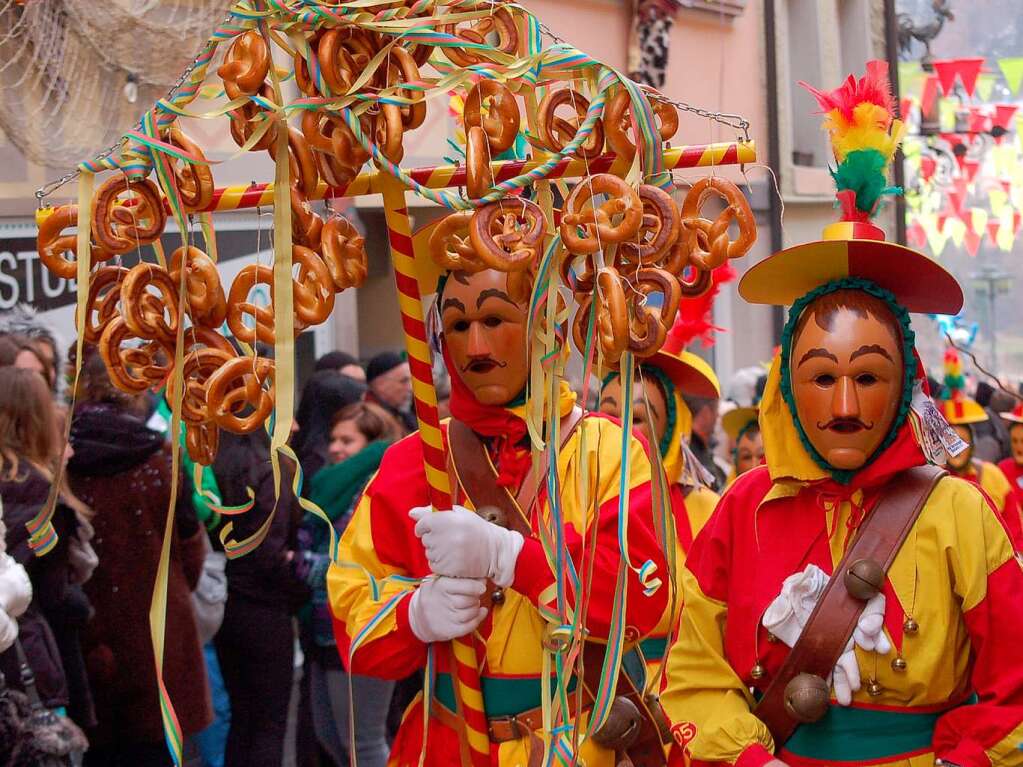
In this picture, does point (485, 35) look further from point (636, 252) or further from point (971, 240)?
point (971, 240)

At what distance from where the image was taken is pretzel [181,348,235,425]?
2.80m

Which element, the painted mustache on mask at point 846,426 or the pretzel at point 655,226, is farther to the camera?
the painted mustache on mask at point 846,426

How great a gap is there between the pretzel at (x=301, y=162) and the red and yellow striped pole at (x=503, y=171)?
0.24 ft

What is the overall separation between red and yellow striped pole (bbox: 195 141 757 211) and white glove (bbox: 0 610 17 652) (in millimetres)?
1337

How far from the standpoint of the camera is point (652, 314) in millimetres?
2648

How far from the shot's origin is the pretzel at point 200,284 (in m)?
2.78

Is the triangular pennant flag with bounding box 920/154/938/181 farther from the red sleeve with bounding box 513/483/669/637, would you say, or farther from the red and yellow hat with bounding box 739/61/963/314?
the red sleeve with bounding box 513/483/669/637

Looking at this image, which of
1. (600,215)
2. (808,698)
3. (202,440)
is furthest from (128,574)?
(600,215)

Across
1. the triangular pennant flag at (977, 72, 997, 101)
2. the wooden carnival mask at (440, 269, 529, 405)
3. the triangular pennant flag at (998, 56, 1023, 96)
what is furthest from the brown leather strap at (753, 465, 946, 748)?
the triangular pennant flag at (977, 72, 997, 101)

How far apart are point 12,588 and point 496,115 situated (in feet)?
6.03

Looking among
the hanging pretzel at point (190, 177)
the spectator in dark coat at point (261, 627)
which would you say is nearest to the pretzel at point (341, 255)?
the hanging pretzel at point (190, 177)

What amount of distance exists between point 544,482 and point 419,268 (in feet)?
2.07

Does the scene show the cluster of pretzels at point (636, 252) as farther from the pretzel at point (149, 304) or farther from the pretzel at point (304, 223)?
the pretzel at point (149, 304)

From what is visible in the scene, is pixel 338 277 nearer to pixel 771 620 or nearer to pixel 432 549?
pixel 432 549
